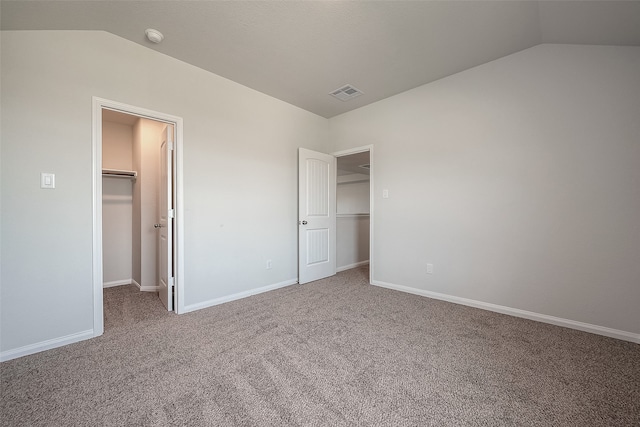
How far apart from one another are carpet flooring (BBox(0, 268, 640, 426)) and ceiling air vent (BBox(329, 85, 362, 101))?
276 centimetres

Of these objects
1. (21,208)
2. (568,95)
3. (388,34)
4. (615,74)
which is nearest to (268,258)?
(21,208)

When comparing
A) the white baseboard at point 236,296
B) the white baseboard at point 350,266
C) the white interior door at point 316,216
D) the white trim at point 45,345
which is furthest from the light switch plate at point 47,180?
the white baseboard at point 350,266

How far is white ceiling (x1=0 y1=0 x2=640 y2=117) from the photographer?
1.87 m

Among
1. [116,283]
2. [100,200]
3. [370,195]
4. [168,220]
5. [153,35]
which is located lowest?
[116,283]

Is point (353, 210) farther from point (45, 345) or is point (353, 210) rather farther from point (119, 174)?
point (45, 345)

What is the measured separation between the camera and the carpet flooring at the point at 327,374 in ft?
4.31

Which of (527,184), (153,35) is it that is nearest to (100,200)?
(153,35)

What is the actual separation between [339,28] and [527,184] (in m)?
2.33

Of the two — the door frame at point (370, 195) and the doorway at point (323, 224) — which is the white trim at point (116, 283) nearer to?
the doorway at point (323, 224)

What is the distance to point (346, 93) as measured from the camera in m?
3.37

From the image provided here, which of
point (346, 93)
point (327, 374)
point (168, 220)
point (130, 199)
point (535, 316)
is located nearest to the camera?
point (327, 374)

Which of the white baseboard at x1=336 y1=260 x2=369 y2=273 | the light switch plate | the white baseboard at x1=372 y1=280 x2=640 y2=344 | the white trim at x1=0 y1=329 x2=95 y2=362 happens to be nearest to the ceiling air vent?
the white baseboard at x1=372 y1=280 x2=640 y2=344

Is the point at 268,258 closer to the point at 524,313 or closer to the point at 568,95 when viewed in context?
the point at 524,313

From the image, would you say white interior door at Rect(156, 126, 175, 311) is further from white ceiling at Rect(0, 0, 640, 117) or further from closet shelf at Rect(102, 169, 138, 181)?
closet shelf at Rect(102, 169, 138, 181)
